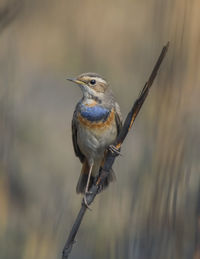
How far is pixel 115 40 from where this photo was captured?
605 cm

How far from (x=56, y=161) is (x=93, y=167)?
4.30 feet

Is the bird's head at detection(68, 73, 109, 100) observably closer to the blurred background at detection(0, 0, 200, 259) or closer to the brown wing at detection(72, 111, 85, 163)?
the brown wing at detection(72, 111, 85, 163)

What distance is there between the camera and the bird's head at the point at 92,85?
4391 millimetres

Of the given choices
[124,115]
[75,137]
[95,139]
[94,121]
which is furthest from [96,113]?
[124,115]

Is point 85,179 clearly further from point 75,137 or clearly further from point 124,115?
point 124,115

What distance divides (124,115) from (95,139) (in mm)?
1090

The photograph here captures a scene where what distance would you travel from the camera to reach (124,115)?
557cm

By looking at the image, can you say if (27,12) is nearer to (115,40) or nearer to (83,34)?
(83,34)

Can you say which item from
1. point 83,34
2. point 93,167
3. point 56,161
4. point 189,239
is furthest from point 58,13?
point 189,239

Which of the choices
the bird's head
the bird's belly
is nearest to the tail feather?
the bird's belly

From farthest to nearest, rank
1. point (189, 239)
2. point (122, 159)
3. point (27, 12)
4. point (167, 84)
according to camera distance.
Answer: point (122, 159) → point (27, 12) → point (167, 84) → point (189, 239)

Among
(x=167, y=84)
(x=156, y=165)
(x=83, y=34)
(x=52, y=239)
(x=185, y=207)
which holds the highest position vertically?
(x=83, y=34)

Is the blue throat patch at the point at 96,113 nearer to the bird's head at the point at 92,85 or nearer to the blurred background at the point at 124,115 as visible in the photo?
the bird's head at the point at 92,85

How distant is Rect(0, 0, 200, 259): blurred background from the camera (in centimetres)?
351
